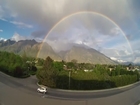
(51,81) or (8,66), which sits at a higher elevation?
(8,66)

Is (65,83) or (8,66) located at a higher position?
(8,66)

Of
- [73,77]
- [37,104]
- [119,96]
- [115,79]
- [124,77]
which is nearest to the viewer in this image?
[37,104]

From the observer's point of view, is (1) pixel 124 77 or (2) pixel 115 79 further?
(1) pixel 124 77

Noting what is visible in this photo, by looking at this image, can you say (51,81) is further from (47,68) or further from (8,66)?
(8,66)

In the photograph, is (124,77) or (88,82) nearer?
(88,82)

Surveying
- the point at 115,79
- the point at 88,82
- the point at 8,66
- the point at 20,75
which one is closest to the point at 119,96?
the point at 88,82

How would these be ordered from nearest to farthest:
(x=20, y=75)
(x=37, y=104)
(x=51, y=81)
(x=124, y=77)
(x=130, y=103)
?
(x=37, y=104) → (x=130, y=103) → (x=51, y=81) → (x=124, y=77) → (x=20, y=75)

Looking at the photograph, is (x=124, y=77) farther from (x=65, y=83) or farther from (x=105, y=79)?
(x=65, y=83)

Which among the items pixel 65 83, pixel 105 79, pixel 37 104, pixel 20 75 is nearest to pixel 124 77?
pixel 105 79

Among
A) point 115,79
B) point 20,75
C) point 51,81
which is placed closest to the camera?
point 51,81
